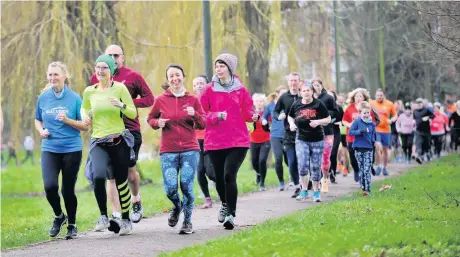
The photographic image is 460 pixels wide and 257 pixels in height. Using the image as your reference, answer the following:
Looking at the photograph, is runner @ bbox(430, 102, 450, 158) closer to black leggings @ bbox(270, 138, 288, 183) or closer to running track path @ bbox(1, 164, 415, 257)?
black leggings @ bbox(270, 138, 288, 183)

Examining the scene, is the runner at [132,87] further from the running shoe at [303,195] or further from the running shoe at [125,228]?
the running shoe at [303,195]

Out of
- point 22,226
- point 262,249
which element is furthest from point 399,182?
point 262,249

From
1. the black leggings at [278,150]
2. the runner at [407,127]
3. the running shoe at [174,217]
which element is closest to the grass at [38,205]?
the black leggings at [278,150]

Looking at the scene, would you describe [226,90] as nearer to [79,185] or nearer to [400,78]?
[79,185]

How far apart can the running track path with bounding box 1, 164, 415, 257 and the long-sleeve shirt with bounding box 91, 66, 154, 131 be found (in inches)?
49.1

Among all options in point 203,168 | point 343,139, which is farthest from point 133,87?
point 343,139

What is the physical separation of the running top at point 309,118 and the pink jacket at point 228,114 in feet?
11.4

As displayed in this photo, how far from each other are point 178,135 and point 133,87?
1.17m

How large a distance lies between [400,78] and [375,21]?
5.17m

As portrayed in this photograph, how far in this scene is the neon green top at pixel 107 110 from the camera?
34.7 ft

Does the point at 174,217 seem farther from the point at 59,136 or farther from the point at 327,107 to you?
the point at 327,107

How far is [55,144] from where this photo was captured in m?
10.9

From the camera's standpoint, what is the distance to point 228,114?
36.7 ft

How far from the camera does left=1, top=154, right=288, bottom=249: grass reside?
43.2ft
